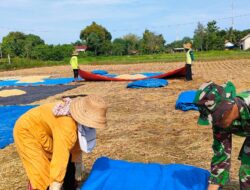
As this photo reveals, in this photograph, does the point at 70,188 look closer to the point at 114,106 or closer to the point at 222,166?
the point at 222,166

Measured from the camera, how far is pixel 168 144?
4.93 m

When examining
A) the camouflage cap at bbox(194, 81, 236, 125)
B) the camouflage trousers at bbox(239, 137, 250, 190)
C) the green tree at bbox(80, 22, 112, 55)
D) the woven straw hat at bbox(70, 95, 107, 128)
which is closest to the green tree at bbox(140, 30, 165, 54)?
the green tree at bbox(80, 22, 112, 55)

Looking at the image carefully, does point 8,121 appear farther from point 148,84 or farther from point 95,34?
point 95,34

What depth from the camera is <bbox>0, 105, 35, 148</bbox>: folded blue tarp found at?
541cm

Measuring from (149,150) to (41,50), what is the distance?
37833mm

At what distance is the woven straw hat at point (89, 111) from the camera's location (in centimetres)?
246

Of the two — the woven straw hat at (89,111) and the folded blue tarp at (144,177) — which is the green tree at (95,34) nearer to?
the folded blue tarp at (144,177)

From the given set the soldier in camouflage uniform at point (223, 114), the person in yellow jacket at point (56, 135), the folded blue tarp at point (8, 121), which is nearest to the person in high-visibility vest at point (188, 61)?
the folded blue tarp at point (8, 121)

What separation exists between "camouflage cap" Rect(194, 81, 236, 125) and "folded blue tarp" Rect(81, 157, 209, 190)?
3.10 feet

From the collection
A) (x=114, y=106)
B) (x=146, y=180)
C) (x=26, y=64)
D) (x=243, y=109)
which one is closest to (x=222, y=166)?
(x=243, y=109)

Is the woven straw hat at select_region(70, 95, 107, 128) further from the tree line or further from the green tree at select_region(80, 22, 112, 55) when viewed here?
the green tree at select_region(80, 22, 112, 55)

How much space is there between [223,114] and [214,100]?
0.31 feet

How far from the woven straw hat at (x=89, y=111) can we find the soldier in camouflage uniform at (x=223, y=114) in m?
0.75

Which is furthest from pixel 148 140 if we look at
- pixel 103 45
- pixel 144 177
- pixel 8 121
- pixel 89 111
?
pixel 103 45
